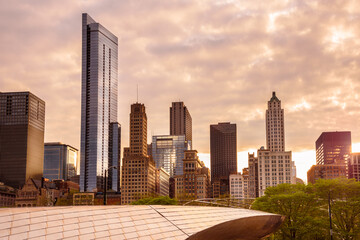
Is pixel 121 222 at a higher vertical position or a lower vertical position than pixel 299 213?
higher

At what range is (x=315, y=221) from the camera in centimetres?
6012

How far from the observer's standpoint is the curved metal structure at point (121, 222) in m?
25.3

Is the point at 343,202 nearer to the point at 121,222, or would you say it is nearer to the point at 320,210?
the point at 320,210

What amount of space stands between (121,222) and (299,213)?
44387mm

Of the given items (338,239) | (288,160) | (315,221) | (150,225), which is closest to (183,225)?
(150,225)

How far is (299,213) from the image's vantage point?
65.9 meters

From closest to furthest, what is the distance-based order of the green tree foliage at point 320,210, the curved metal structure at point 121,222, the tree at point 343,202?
the curved metal structure at point 121,222 < the green tree foliage at point 320,210 < the tree at point 343,202

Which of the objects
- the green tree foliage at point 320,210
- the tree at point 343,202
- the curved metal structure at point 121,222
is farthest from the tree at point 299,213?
the curved metal structure at point 121,222

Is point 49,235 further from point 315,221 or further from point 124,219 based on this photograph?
point 315,221

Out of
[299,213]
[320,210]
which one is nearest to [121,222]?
[299,213]

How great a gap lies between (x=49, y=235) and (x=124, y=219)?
6288mm

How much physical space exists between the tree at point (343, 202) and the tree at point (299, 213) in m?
1.87

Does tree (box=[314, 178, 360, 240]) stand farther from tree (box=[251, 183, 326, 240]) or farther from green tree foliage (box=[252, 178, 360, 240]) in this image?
tree (box=[251, 183, 326, 240])

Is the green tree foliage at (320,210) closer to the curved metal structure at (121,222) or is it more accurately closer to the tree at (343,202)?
the tree at (343,202)
